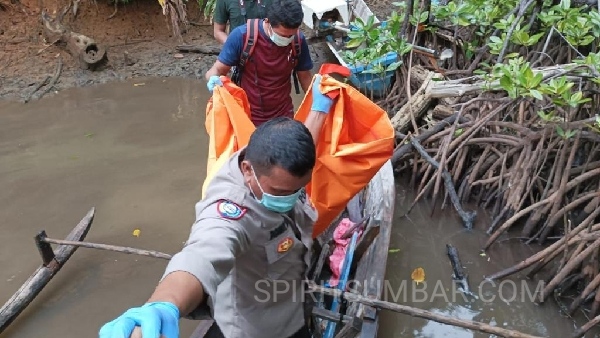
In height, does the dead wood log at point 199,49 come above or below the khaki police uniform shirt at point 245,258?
below

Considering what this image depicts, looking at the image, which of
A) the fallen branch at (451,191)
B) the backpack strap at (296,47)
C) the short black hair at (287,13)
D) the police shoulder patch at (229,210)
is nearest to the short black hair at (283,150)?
the police shoulder patch at (229,210)

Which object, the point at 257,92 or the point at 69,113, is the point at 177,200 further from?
the point at 69,113

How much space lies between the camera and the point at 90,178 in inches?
199

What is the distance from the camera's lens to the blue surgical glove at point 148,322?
1.06 meters

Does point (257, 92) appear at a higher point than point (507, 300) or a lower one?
higher

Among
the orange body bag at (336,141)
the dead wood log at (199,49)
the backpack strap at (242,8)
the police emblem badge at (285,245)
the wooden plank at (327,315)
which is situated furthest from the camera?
the dead wood log at (199,49)

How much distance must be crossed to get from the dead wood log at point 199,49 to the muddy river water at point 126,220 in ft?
4.26

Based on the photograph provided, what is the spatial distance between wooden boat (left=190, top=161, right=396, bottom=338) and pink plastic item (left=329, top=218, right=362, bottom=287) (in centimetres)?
3

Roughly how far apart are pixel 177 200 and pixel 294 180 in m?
3.25

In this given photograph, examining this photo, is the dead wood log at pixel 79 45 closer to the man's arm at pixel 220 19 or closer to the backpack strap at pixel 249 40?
the man's arm at pixel 220 19

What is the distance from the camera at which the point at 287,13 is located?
2930 mm

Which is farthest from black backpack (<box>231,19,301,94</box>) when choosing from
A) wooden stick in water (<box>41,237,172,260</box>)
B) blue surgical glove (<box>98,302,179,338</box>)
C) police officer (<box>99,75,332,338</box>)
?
blue surgical glove (<box>98,302,179,338</box>)


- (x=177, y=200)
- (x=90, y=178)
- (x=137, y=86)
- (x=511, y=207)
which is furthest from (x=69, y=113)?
(x=511, y=207)

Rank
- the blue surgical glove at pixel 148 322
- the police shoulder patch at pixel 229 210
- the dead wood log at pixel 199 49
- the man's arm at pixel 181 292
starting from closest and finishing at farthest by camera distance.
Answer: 1. the blue surgical glove at pixel 148 322
2. the man's arm at pixel 181 292
3. the police shoulder patch at pixel 229 210
4. the dead wood log at pixel 199 49
